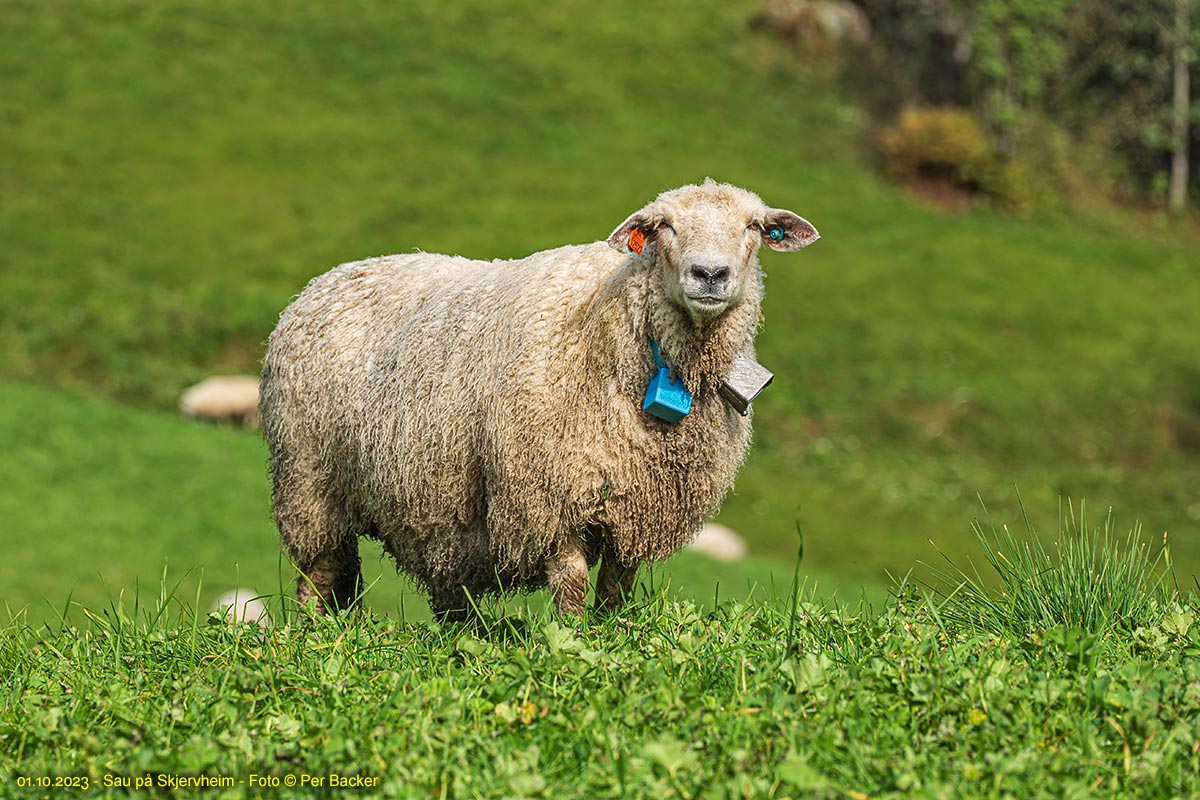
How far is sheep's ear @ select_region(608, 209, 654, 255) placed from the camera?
207 inches

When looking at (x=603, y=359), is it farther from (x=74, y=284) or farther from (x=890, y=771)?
(x=74, y=284)

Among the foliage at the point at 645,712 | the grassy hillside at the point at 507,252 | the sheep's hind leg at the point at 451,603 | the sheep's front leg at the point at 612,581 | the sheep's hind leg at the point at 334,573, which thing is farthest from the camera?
the grassy hillside at the point at 507,252

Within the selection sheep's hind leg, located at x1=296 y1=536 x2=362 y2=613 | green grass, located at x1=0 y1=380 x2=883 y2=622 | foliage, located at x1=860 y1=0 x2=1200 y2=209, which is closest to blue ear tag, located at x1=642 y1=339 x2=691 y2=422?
sheep's hind leg, located at x1=296 y1=536 x2=362 y2=613

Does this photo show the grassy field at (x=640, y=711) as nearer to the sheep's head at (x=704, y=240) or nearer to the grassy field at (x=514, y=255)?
the grassy field at (x=514, y=255)

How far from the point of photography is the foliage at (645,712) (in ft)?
11.7

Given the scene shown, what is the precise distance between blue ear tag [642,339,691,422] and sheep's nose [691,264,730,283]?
45 centimetres

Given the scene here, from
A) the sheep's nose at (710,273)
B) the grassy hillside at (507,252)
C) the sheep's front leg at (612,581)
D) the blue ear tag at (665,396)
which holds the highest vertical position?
the sheep's nose at (710,273)

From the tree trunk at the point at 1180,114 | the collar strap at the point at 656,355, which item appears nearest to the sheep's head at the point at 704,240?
the collar strap at the point at 656,355

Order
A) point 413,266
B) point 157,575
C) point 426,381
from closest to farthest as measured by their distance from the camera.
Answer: point 426,381, point 413,266, point 157,575

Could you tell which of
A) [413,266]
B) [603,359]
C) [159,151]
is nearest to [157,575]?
[413,266]

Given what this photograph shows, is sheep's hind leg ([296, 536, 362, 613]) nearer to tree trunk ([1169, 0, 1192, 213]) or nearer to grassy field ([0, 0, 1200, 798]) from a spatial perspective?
grassy field ([0, 0, 1200, 798])

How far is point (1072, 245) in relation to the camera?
28.0 m

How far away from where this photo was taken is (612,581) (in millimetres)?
5629

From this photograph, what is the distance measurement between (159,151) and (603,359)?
23.9 meters
